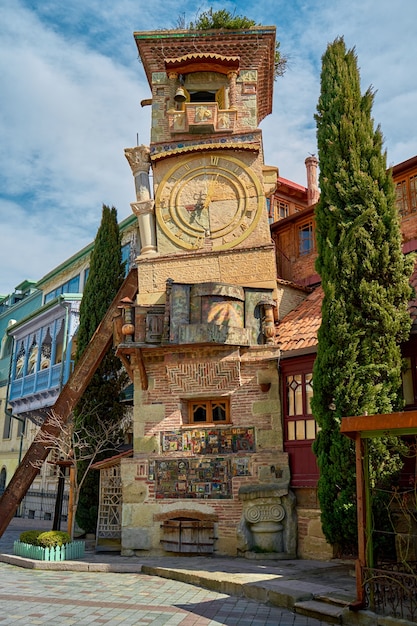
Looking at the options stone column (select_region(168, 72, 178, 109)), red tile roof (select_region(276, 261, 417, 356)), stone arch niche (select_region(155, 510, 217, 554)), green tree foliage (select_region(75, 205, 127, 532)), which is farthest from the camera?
green tree foliage (select_region(75, 205, 127, 532))

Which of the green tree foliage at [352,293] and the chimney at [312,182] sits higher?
the chimney at [312,182]

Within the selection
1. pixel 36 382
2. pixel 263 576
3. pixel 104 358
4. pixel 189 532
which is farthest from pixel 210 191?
pixel 36 382

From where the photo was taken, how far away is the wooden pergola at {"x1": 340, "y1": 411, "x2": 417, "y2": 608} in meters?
7.07

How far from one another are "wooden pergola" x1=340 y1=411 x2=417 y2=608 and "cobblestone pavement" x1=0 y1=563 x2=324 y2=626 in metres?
0.98

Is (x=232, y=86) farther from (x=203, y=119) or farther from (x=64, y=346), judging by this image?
(x=64, y=346)

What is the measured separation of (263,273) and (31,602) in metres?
8.28

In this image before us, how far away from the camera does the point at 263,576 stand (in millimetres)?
9586

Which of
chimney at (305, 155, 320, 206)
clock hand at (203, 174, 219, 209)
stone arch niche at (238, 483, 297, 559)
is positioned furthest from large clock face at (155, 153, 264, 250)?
chimney at (305, 155, 320, 206)

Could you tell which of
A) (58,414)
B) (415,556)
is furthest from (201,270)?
(415,556)

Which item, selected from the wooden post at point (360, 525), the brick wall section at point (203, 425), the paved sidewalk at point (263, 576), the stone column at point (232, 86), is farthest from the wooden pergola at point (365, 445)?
the stone column at point (232, 86)

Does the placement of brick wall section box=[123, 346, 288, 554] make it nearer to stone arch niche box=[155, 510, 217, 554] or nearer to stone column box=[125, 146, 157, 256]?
stone arch niche box=[155, 510, 217, 554]

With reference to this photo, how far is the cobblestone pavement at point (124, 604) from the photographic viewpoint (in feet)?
24.4

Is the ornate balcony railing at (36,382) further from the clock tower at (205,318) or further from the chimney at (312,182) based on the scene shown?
the chimney at (312,182)

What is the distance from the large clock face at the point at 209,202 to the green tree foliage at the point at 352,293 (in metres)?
2.95
